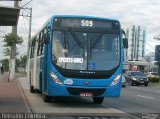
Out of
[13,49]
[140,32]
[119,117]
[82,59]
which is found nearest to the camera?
[119,117]

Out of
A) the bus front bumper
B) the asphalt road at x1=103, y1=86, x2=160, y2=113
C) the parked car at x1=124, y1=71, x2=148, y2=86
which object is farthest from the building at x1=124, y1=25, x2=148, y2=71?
the bus front bumper

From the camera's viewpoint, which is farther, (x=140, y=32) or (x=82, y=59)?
(x=140, y=32)

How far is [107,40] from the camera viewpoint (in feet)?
57.9

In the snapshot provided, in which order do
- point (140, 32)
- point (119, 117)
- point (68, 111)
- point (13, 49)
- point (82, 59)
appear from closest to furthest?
point (119, 117), point (68, 111), point (82, 59), point (13, 49), point (140, 32)

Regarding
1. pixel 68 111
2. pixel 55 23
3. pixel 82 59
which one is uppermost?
pixel 55 23

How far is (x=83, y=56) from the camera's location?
679 inches

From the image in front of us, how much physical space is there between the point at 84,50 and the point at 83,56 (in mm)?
251

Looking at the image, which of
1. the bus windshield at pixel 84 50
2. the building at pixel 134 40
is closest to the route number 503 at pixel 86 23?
the bus windshield at pixel 84 50

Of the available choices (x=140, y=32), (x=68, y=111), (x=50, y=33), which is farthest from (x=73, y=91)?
(x=140, y=32)

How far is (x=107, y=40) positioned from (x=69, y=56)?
161 cm

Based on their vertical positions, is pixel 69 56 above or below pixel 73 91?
above

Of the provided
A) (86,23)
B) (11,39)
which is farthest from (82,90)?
(11,39)

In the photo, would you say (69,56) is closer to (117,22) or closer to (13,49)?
Result: (117,22)

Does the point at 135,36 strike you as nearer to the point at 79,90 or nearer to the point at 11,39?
the point at 11,39
